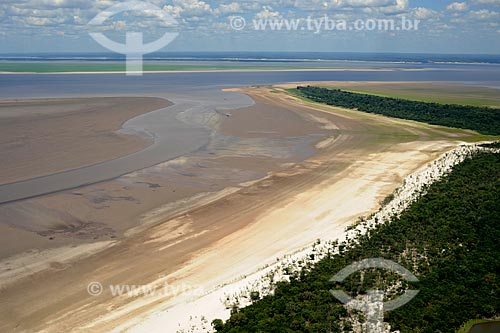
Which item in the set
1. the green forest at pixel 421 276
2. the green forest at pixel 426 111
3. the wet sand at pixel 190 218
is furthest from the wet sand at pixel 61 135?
the green forest at pixel 426 111

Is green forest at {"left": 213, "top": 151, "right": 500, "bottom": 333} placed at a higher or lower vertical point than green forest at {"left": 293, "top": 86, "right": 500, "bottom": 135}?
lower

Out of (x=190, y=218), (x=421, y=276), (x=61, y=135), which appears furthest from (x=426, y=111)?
(x=421, y=276)

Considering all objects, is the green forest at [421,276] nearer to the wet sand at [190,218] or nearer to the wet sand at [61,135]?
the wet sand at [190,218]

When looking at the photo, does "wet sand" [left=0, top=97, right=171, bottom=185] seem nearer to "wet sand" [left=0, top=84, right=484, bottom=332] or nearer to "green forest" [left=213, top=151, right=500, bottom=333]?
"wet sand" [left=0, top=84, right=484, bottom=332]

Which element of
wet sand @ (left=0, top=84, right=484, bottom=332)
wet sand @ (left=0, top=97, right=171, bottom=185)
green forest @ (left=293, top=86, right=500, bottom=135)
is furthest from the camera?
green forest @ (left=293, top=86, right=500, bottom=135)

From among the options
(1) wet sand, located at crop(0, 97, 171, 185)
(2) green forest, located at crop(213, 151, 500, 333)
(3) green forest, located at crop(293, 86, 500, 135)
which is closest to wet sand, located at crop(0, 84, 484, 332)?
(2) green forest, located at crop(213, 151, 500, 333)

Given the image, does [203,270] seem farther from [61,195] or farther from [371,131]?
[371,131]
